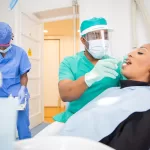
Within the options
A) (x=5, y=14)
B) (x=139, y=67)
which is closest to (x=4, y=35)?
(x=139, y=67)

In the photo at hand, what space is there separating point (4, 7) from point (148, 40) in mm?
1959

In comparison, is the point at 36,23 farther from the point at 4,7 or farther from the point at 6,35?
the point at 6,35

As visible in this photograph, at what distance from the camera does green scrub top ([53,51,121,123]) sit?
1.23 m

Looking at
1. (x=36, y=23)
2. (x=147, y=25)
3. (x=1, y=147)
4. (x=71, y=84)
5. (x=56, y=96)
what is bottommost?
(x=56, y=96)

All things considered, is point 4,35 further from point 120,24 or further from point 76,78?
point 120,24

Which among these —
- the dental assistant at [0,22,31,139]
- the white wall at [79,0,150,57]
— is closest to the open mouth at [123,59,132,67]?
the dental assistant at [0,22,31,139]

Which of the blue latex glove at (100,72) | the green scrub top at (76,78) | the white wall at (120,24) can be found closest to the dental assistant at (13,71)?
the green scrub top at (76,78)

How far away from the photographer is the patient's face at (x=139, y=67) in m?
1.11

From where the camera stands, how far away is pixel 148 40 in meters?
2.49

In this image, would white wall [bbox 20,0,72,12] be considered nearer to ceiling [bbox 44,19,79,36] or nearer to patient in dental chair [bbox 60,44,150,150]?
ceiling [bbox 44,19,79,36]

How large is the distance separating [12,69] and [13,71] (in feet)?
0.06

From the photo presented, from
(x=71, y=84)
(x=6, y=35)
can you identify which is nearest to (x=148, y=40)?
(x=6, y=35)

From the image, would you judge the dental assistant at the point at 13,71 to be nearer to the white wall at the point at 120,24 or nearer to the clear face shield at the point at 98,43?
the clear face shield at the point at 98,43

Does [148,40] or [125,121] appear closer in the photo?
[125,121]
